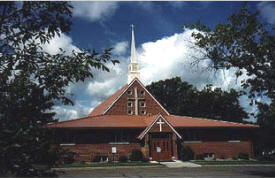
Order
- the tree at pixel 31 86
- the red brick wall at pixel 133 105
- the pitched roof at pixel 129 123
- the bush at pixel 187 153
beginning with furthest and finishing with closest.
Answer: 1. the red brick wall at pixel 133 105
2. the bush at pixel 187 153
3. the pitched roof at pixel 129 123
4. the tree at pixel 31 86

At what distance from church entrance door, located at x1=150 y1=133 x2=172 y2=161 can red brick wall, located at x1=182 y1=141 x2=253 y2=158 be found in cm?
222

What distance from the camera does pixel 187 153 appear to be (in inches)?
1266

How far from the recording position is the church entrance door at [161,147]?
3200 centimetres

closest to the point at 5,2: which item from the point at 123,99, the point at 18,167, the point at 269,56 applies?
the point at 18,167

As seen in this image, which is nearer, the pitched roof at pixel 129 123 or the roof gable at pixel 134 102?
the pitched roof at pixel 129 123

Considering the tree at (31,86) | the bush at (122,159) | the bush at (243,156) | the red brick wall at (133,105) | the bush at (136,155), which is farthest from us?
the red brick wall at (133,105)

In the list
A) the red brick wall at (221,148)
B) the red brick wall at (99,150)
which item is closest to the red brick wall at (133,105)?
the red brick wall at (99,150)

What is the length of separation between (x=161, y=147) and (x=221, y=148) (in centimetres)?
713

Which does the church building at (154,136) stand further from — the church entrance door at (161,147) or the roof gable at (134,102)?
the roof gable at (134,102)

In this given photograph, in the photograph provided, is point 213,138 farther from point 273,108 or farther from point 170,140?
point 273,108

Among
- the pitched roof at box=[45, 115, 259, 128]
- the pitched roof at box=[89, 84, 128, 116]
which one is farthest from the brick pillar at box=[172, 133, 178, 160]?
the pitched roof at box=[89, 84, 128, 116]

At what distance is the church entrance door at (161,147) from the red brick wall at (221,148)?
222cm

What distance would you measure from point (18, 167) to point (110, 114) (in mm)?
33958

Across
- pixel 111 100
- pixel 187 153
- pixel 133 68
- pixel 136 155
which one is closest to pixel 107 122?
pixel 136 155
